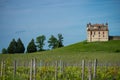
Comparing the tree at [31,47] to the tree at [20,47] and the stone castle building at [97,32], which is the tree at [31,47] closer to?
the tree at [20,47]

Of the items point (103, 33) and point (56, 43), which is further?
point (56, 43)

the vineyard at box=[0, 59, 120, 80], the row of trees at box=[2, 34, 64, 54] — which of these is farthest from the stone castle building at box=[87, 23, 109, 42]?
the vineyard at box=[0, 59, 120, 80]

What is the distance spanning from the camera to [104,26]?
355ft

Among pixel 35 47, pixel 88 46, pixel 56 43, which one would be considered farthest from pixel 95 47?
pixel 56 43

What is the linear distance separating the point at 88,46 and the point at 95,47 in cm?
197

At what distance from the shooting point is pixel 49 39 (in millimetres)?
114062

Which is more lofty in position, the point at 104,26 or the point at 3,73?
the point at 104,26

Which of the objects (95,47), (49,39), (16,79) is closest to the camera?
(16,79)

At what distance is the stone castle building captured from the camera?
4045 inches

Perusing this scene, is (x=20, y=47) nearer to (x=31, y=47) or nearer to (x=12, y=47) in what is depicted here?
(x=12, y=47)

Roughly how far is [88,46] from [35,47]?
769 inches

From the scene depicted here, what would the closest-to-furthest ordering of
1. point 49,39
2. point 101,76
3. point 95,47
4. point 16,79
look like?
point 16,79 → point 101,76 → point 95,47 → point 49,39

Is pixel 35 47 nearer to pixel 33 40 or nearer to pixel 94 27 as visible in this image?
pixel 33 40

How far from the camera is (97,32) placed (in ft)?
344
